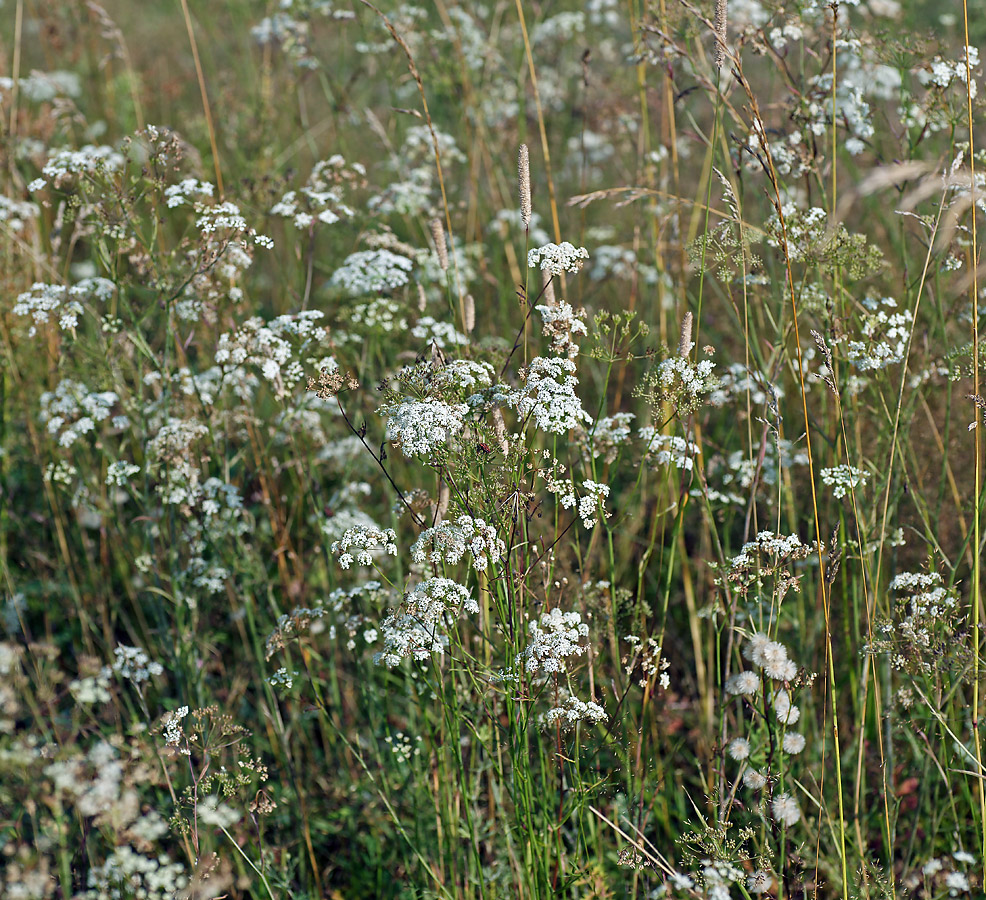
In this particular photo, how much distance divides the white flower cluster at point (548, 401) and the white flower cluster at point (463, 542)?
0.26 metres

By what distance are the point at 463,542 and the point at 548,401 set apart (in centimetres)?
36

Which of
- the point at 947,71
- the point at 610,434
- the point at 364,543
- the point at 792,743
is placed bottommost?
the point at 792,743

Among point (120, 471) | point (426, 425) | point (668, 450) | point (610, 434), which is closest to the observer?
point (426, 425)

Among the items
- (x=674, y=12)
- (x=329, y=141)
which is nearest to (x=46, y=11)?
(x=329, y=141)

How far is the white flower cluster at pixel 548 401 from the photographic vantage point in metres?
1.90

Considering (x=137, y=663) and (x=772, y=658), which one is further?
(x=137, y=663)

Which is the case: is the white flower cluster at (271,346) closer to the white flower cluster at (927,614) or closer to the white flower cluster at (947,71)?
the white flower cluster at (927,614)

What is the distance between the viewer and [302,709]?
322 centimetres

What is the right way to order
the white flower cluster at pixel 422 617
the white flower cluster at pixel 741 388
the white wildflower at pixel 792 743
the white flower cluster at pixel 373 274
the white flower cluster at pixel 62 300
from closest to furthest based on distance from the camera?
the white flower cluster at pixel 422 617 < the white wildflower at pixel 792 743 < the white flower cluster at pixel 741 388 < the white flower cluster at pixel 62 300 < the white flower cluster at pixel 373 274

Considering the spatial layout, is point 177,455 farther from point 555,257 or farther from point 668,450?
point 668,450

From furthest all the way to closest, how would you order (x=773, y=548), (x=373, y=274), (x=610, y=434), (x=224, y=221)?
(x=373, y=274)
(x=224, y=221)
(x=610, y=434)
(x=773, y=548)

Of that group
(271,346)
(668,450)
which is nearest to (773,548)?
(668,450)

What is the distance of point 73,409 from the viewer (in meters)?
2.93

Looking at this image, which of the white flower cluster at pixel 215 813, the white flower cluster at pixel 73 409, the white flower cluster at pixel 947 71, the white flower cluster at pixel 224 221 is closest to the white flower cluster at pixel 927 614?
the white flower cluster at pixel 947 71
